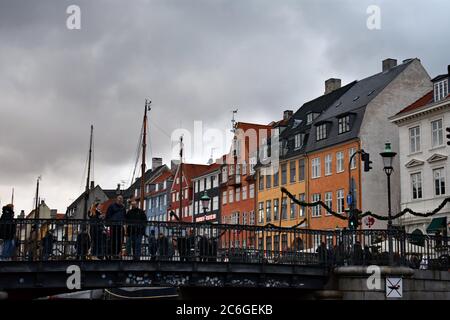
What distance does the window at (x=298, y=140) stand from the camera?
68.1 meters

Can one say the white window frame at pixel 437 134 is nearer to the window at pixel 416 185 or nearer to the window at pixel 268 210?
the window at pixel 416 185

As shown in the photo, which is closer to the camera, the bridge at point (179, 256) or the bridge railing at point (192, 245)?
the bridge at point (179, 256)

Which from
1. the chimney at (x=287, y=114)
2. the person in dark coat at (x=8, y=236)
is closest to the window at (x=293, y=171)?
the chimney at (x=287, y=114)

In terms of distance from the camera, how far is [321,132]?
6475 cm

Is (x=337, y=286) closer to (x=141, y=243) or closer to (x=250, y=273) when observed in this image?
(x=250, y=273)

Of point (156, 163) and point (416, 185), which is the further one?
point (156, 163)

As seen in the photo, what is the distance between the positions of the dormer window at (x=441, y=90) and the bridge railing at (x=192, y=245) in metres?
28.2

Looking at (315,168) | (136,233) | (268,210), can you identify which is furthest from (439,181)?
(136,233)

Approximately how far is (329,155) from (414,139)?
10642 mm

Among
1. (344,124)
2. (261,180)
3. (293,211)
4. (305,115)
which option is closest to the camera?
(344,124)

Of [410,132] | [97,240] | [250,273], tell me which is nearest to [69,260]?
[97,240]

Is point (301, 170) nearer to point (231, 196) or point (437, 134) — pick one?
point (231, 196)

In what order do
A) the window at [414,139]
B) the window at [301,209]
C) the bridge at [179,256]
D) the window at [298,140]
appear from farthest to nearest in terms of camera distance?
the window at [298,140]
the window at [301,209]
the window at [414,139]
the bridge at [179,256]

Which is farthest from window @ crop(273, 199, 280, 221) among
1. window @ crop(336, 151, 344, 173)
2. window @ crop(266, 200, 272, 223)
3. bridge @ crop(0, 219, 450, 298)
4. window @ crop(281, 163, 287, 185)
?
bridge @ crop(0, 219, 450, 298)
